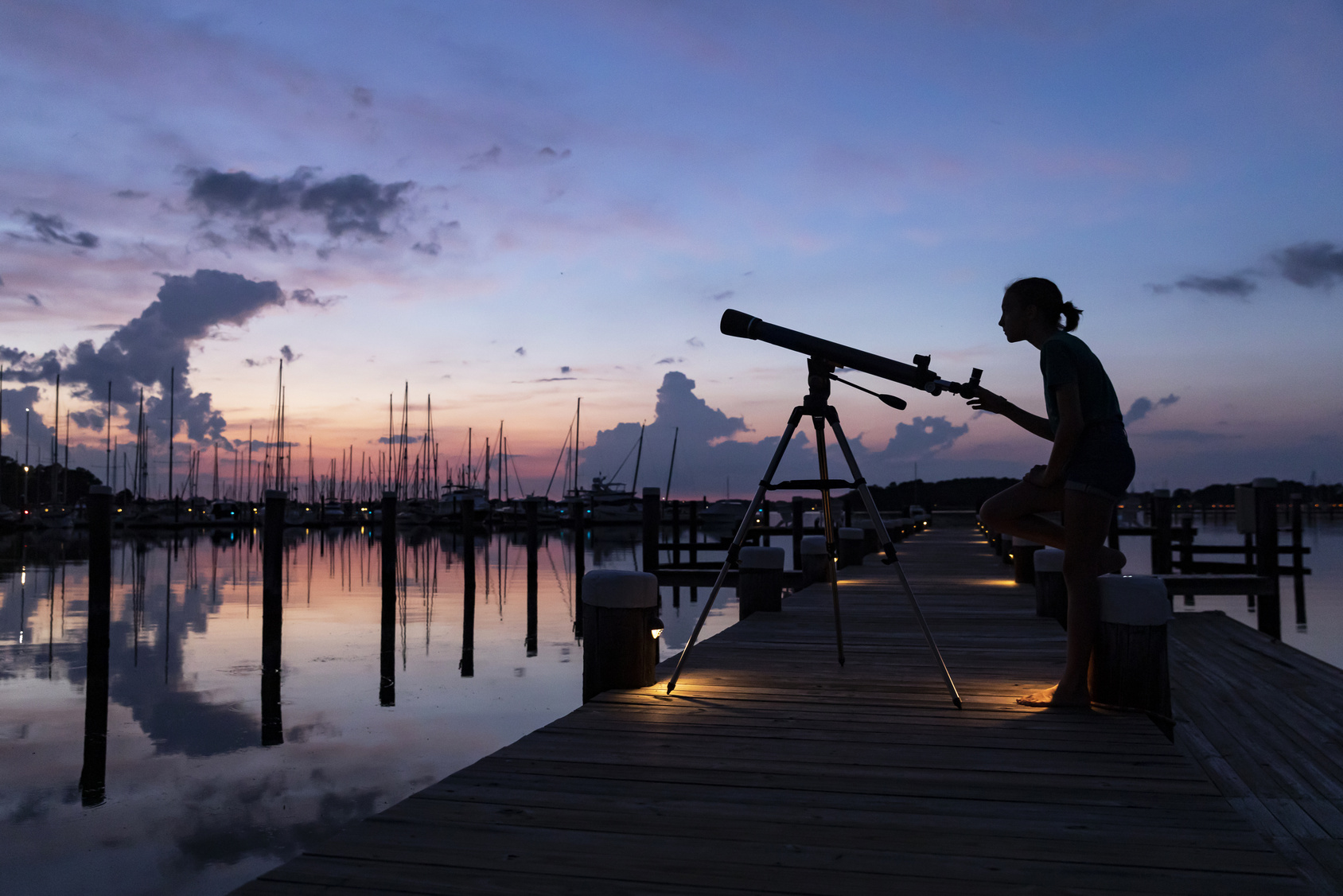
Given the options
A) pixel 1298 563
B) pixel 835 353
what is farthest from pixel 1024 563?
pixel 1298 563

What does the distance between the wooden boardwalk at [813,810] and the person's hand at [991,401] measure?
4.99ft

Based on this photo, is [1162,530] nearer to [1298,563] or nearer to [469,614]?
[1298,563]

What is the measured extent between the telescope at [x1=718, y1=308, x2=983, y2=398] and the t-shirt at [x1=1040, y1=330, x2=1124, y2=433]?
47 cm

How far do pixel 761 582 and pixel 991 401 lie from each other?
17.5 feet

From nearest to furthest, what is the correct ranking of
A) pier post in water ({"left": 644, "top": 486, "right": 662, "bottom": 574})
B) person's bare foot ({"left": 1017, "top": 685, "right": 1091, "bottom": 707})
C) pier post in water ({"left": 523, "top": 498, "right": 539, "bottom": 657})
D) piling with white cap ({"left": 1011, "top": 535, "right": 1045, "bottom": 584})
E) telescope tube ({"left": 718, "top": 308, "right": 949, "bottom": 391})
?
person's bare foot ({"left": 1017, "top": 685, "right": 1091, "bottom": 707})
telescope tube ({"left": 718, "top": 308, "right": 949, "bottom": 391})
piling with white cap ({"left": 1011, "top": 535, "right": 1045, "bottom": 584})
pier post in water ({"left": 644, "top": 486, "right": 662, "bottom": 574})
pier post in water ({"left": 523, "top": 498, "right": 539, "bottom": 657})

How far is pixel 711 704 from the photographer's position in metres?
4.77

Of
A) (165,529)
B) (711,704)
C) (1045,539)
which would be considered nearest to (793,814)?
(711,704)

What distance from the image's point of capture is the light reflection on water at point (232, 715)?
23.4 ft

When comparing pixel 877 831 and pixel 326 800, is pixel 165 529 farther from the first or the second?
pixel 877 831

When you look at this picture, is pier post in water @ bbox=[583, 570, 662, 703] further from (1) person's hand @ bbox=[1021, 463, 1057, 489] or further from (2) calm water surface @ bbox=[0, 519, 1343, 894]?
(2) calm water surface @ bbox=[0, 519, 1343, 894]

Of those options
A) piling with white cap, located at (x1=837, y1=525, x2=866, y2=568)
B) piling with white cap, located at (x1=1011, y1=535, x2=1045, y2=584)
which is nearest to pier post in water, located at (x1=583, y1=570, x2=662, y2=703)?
piling with white cap, located at (x1=1011, y1=535, x2=1045, y2=584)

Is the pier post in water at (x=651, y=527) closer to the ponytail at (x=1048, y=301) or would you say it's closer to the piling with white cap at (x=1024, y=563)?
the piling with white cap at (x=1024, y=563)

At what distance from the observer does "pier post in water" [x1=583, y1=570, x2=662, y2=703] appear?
191 inches

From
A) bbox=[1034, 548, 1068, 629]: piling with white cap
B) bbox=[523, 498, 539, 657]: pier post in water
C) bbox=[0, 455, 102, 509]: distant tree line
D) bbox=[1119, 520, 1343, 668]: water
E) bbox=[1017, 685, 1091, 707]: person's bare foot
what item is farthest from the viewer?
bbox=[0, 455, 102, 509]: distant tree line
